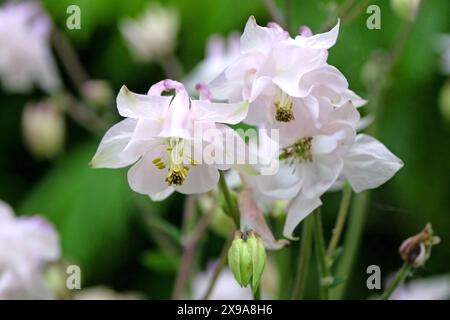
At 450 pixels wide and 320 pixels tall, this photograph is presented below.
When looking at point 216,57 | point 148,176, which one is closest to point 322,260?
point 148,176

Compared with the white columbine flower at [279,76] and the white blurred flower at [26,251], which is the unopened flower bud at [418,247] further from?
the white blurred flower at [26,251]

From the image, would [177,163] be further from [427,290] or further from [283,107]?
[427,290]

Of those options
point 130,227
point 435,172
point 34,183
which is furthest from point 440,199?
point 34,183

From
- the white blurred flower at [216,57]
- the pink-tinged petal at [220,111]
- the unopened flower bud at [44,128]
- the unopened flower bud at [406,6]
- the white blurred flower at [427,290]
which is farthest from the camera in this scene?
the unopened flower bud at [44,128]

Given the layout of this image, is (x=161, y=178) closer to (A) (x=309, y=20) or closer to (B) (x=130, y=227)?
(A) (x=309, y=20)

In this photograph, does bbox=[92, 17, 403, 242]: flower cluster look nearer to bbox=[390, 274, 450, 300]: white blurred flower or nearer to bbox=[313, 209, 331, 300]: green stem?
bbox=[313, 209, 331, 300]: green stem

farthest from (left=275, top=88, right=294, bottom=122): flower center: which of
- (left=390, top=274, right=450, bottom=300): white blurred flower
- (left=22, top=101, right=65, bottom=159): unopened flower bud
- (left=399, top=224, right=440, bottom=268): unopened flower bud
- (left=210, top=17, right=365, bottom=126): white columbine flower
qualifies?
(left=22, top=101, right=65, bottom=159): unopened flower bud

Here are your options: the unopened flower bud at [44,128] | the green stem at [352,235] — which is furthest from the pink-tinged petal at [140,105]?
the unopened flower bud at [44,128]
